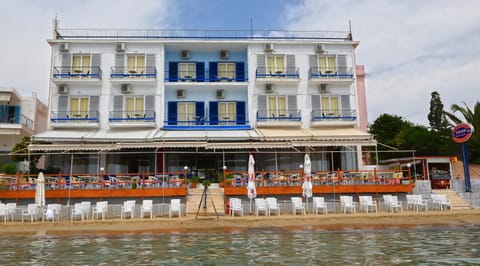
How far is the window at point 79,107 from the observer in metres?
31.2

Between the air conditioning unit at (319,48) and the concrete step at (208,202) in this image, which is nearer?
the concrete step at (208,202)

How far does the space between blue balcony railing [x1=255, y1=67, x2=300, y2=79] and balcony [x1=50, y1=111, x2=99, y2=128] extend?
41.8 feet

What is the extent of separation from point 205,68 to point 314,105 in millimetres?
9205

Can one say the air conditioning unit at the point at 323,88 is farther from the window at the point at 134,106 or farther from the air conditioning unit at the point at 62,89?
the air conditioning unit at the point at 62,89

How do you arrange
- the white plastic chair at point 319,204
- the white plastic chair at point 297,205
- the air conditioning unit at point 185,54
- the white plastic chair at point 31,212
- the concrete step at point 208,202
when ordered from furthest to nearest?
the air conditioning unit at point 185,54 < the concrete step at point 208,202 < the white plastic chair at point 319,204 < the white plastic chair at point 297,205 < the white plastic chair at point 31,212

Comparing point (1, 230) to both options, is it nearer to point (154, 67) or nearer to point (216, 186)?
point (216, 186)

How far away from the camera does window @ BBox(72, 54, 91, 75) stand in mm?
32000

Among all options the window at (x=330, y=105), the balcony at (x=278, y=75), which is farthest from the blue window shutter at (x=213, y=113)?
the window at (x=330, y=105)

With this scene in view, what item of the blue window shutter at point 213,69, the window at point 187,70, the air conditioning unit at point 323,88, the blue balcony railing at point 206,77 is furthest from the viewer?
the blue window shutter at point 213,69

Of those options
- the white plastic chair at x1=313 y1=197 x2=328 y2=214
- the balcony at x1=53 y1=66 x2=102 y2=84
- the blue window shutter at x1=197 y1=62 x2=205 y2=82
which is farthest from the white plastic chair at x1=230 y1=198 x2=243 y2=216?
the balcony at x1=53 y1=66 x2=102 y2=84

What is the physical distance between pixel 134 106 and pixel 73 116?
452 centimetres

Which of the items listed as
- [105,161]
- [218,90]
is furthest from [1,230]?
[218,90]

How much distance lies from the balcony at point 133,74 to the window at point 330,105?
43.6 ft

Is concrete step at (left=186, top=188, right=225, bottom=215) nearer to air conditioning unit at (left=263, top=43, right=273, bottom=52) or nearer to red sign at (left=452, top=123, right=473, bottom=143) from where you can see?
air conditioning unit at (left=263, top=43, right=273, bottom=52)
